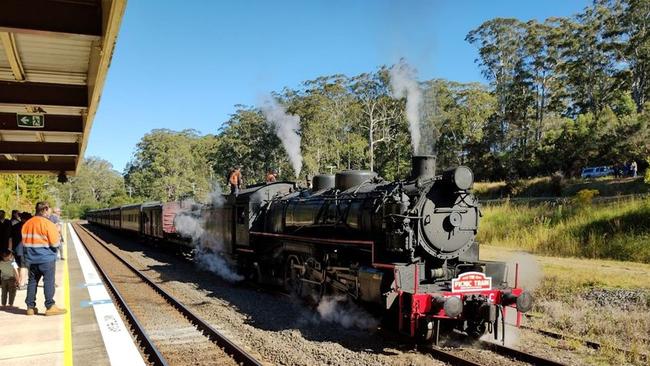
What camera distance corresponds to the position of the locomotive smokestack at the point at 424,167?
8133 millimetres

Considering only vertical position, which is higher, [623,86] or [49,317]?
[623,86]

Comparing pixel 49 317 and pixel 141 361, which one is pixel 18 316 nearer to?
pixel 49 317

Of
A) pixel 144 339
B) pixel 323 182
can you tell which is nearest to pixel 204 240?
pixel 323 182

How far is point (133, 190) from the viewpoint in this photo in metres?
91.8

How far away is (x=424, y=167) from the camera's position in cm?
815

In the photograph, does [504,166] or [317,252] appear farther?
[504,166]

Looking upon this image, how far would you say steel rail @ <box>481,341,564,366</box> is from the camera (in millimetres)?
6379

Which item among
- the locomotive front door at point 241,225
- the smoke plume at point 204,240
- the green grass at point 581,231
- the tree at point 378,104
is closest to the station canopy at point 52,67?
the locomotive front door at point 241,225

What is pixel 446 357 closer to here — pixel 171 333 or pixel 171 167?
pixel 171 333

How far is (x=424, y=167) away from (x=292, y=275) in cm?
402

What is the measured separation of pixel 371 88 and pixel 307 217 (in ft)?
117

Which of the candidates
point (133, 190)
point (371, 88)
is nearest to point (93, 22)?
point (371, 88)

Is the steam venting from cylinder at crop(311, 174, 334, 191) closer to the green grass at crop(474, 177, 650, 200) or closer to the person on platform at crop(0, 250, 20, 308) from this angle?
the person on platform at crop(0, 250, 20, 308)

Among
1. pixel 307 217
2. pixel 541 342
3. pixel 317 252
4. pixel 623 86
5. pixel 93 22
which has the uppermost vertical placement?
pixel 623 86
